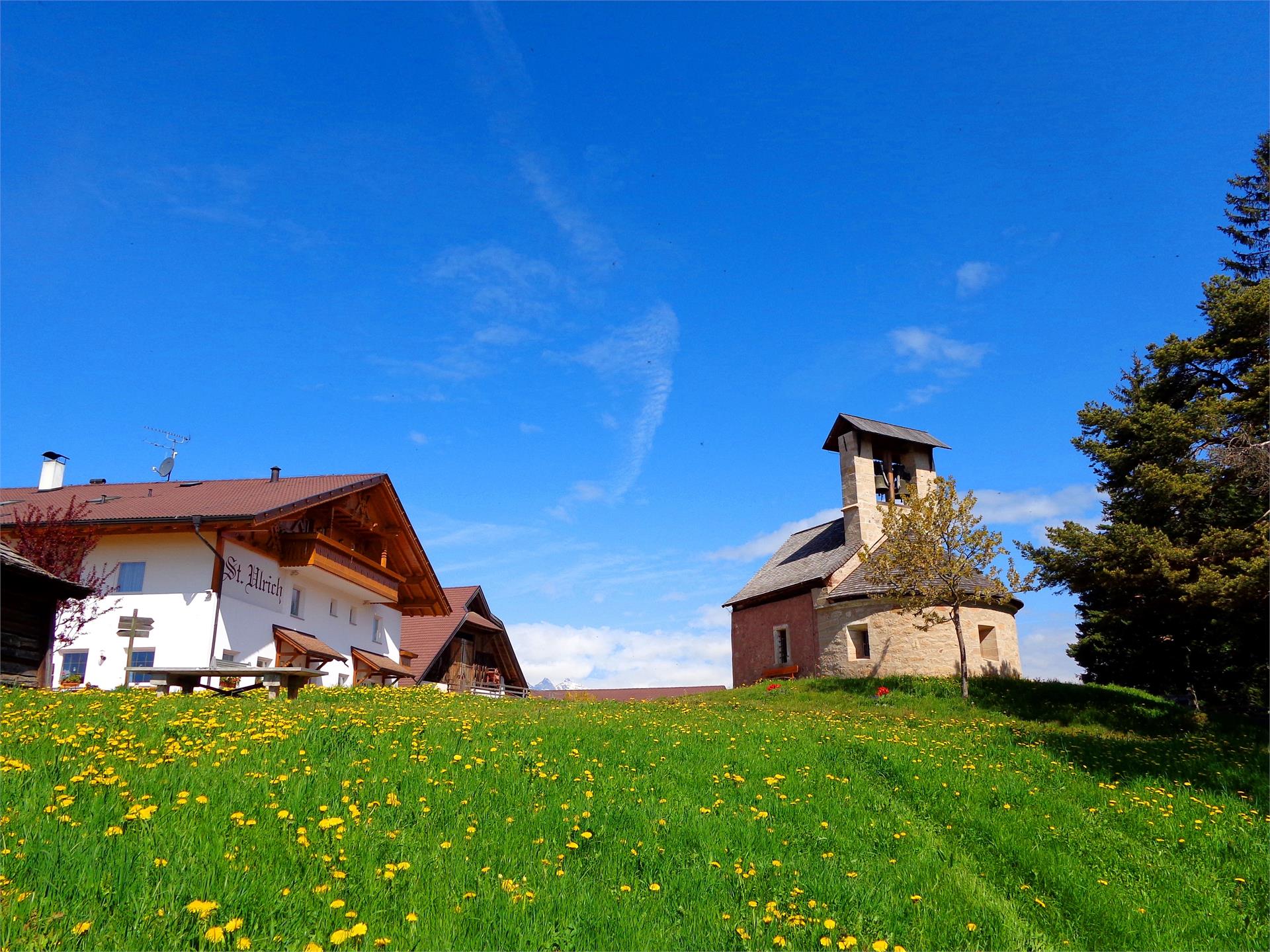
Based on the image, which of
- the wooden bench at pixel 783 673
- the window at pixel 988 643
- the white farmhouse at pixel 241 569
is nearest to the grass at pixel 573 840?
the white farmhouse at pixel 241 569

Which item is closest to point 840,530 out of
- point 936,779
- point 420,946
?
point 936,779

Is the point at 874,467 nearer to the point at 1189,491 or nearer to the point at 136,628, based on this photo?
the point at 1189,491

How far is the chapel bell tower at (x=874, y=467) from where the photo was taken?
117ft

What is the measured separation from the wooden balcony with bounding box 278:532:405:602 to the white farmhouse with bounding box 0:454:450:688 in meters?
0.05

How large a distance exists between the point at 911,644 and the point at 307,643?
21.8 metres

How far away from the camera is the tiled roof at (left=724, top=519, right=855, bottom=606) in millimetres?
35594

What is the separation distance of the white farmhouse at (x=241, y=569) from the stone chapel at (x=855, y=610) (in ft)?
52.3

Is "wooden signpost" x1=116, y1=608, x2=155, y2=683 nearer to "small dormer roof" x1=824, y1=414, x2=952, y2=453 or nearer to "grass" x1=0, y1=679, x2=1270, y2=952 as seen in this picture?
"grass" x1=0, y1=679, x2=1270, y2=952

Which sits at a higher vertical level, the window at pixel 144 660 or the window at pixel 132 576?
the window at pixel 132 576

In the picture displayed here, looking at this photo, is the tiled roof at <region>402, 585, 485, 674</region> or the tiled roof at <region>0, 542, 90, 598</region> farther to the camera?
the tiled roof at <region>402, 585, 485, 674</region>

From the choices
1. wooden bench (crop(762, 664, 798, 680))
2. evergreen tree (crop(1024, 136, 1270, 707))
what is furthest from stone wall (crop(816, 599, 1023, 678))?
evergreen tree (crop(1024, 136, 1270, 707))

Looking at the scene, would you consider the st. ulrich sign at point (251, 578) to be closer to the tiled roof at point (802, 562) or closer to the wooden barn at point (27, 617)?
the wooden barn at point (27, 617)

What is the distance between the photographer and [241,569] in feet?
81.9

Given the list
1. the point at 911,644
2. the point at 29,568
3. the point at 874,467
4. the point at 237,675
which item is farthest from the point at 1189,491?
the point at 29,568
